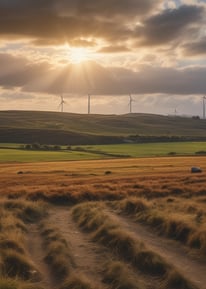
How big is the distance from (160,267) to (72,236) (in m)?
7.31

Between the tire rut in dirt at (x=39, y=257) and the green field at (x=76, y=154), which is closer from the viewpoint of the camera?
the tire rut in dirt at (x=39, y=257)

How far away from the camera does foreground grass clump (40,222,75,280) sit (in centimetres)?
1526

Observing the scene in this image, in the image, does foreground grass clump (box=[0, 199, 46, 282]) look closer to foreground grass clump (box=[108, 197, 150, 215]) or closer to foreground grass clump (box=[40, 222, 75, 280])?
foreground grass clump (box=[40, 222, 75, 280])

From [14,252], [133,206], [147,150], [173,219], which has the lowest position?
[133,206]

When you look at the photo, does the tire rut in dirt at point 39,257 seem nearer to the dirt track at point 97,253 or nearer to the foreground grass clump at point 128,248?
the dirt track at point 97,253

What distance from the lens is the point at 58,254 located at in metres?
17.2

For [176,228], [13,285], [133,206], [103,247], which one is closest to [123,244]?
[103,247]

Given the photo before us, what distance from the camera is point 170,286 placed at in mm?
13703

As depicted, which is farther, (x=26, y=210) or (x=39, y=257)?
(x=26, y=210)

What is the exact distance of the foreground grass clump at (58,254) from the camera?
50.1ft

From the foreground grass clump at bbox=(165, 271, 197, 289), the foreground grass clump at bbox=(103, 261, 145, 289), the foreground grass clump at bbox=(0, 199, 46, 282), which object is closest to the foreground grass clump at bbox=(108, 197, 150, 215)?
the foreground grass clump at bbox=(0, 199, 46, 282)

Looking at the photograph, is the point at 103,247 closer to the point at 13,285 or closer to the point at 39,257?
the point at 39,257

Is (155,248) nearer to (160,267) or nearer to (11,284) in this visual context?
(160,267)

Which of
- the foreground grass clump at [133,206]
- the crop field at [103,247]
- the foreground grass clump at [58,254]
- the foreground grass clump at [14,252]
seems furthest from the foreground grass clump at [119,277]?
the foreground grass clump at [133,206]
